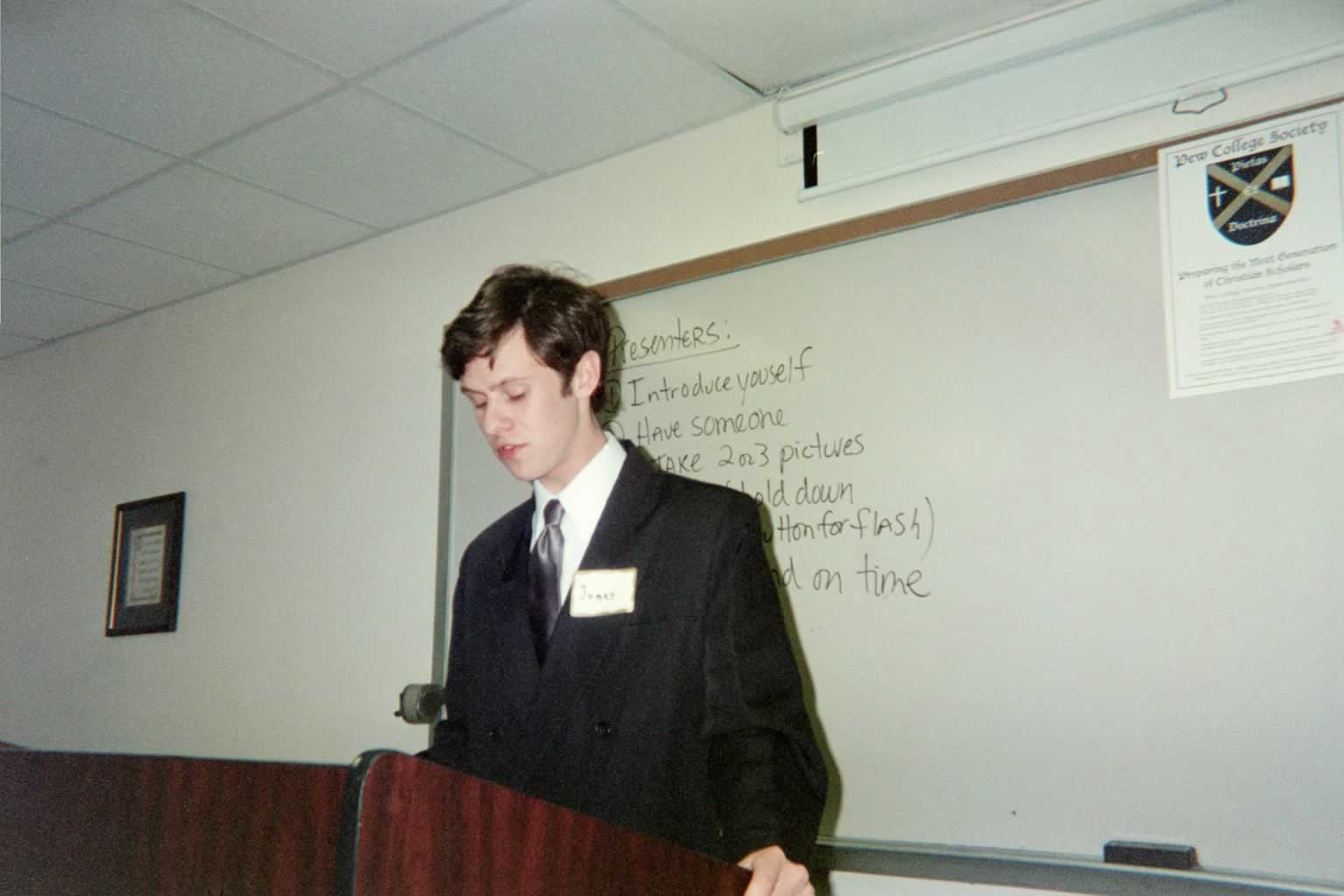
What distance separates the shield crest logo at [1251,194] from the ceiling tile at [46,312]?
3465mm

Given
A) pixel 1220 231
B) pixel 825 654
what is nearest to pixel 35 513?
pixel 825 654

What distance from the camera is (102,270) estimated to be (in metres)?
3.52

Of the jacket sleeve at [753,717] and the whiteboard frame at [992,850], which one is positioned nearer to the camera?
the jacket sleeve at [753,717]

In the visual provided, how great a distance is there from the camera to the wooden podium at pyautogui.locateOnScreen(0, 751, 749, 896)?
60 cm

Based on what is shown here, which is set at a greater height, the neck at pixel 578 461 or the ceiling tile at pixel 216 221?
the ceiling tile at pixel 216 221

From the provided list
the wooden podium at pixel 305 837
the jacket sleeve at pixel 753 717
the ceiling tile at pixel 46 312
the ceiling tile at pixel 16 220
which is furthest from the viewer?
the ceiling tile at pixel 46 312

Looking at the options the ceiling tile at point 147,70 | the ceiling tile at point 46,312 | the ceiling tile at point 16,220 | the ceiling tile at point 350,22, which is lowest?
the ceiling tile at point 46,312

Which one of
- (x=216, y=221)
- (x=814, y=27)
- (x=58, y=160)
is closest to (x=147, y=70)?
(x=58, y=160)

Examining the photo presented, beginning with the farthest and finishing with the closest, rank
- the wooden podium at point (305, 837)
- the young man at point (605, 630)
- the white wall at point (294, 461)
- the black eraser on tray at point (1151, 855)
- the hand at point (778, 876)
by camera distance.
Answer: the white wall at point (294, 461), the black eraser on tray at point (1151, 855), the young man at point (605, 630), the hand at point (778, 876), the wooden podium at point (305, 837)

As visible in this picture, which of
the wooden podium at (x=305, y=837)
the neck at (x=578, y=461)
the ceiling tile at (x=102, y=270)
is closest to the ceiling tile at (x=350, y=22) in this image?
the neck at (x=578, y=461)

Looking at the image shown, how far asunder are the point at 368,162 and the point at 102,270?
1.30 m

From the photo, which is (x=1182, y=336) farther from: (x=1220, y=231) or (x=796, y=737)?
(x=796, y=737)

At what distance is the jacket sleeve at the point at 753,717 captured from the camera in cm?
129

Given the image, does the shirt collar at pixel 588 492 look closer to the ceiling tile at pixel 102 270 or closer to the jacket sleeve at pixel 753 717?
the jacket sleeve at pixel 753 717
